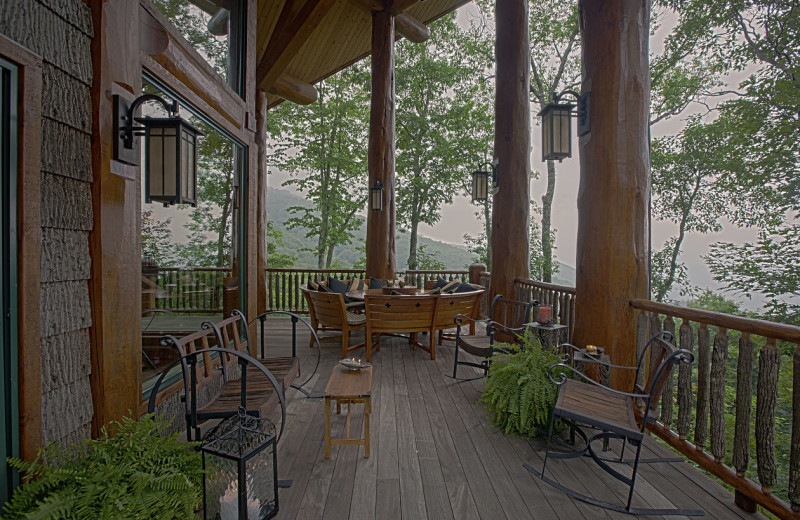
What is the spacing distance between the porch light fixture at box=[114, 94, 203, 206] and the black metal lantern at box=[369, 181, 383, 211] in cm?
425

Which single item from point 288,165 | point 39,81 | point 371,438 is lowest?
point 371,438

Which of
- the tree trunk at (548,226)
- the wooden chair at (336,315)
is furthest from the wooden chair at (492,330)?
the tree trunk at (548,226)

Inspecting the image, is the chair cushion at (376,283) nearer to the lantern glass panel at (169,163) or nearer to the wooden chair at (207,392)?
the wooden chair at (207,392)

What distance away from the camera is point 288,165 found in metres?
12.1

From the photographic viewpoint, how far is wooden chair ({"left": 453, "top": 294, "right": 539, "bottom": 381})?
3.33 meters

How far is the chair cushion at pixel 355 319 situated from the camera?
4.61m

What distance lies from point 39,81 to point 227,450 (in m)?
1.41

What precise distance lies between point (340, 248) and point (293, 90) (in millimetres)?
6159

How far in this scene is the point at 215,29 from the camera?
3.04 m

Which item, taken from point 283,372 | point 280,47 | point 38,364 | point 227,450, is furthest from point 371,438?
point 280,47

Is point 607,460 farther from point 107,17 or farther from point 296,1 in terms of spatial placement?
point 296,1

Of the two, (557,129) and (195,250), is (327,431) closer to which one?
(195,250)

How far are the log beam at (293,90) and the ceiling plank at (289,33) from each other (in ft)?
3.54

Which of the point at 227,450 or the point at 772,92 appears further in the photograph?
the point at 772,92
